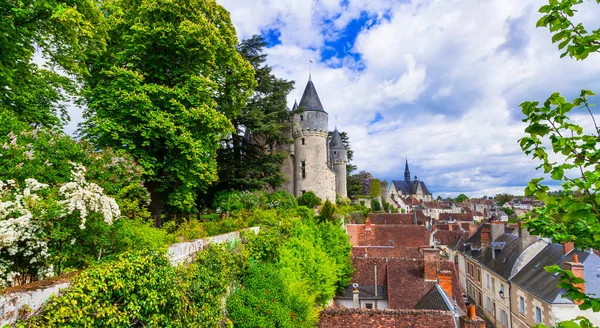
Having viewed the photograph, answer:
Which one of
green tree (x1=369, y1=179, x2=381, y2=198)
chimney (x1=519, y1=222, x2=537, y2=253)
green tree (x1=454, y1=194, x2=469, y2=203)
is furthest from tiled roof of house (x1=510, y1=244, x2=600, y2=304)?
green tree (x1=454, y1=194, x2=469, y2=203)

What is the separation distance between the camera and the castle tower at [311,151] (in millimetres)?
33062

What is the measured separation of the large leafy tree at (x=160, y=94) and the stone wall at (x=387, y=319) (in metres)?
7.74

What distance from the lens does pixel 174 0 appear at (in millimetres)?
13570

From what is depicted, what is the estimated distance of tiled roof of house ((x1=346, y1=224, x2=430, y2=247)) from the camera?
30672 millimetres

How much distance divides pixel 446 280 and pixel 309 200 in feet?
50.0

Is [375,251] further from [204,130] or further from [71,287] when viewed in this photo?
[71,287]

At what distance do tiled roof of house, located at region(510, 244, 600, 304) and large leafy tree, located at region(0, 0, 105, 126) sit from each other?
22.2 metres

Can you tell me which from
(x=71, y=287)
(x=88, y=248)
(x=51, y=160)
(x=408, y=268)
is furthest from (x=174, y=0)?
(x=408, y=268)

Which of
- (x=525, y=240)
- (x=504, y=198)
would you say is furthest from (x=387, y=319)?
(x=504, y=198)

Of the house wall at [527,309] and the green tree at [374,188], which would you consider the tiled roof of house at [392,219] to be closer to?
the house wall at [527,309]

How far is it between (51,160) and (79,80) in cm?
1112

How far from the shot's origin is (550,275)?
17.8 meters

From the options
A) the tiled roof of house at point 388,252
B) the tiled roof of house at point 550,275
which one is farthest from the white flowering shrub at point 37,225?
the tiled roof of house at point 388,252

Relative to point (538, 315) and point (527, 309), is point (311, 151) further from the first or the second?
point (538, 315)
